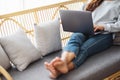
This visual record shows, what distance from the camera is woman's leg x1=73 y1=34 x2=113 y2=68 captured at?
1.83 m

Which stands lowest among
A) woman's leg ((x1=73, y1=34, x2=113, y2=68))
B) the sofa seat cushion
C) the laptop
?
the sofa seat cushion

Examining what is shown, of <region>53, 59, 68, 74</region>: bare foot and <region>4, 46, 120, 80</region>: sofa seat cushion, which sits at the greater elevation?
<region>53, 59, 68, 74</region>: bare foot

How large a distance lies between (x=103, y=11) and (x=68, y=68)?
799mm

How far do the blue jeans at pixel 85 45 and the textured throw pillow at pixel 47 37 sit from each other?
0.24 meters

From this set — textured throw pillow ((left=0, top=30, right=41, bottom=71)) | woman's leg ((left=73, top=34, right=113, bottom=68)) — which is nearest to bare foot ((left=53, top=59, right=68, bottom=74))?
woman's leg ((left=73, top=34, right=113, bottom=68))

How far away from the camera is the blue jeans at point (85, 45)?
1.84 m

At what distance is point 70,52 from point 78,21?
0.34m

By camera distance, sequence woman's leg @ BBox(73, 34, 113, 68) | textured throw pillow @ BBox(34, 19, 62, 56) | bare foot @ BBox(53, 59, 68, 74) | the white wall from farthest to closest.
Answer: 1. the white wall
2. textured throw pillow @ BBox(34, 19, 62, 56)
3. woman's leg @ BBox(73, 34, 113, 68)
4. bare foot @ BBox(53, 59, 68, 74)

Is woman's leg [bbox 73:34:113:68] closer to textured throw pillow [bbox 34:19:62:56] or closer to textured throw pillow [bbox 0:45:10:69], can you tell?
textured throw pillow [bbox 34:19:62:56]

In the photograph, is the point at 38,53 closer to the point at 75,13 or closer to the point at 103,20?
the point at 75,13

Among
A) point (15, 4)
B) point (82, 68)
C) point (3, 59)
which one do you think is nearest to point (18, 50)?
point (3, 59)

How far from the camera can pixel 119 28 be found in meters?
2.03

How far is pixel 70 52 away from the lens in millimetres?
1813

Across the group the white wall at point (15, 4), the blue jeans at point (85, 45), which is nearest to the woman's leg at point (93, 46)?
the blue jeans at point (85, 45)
